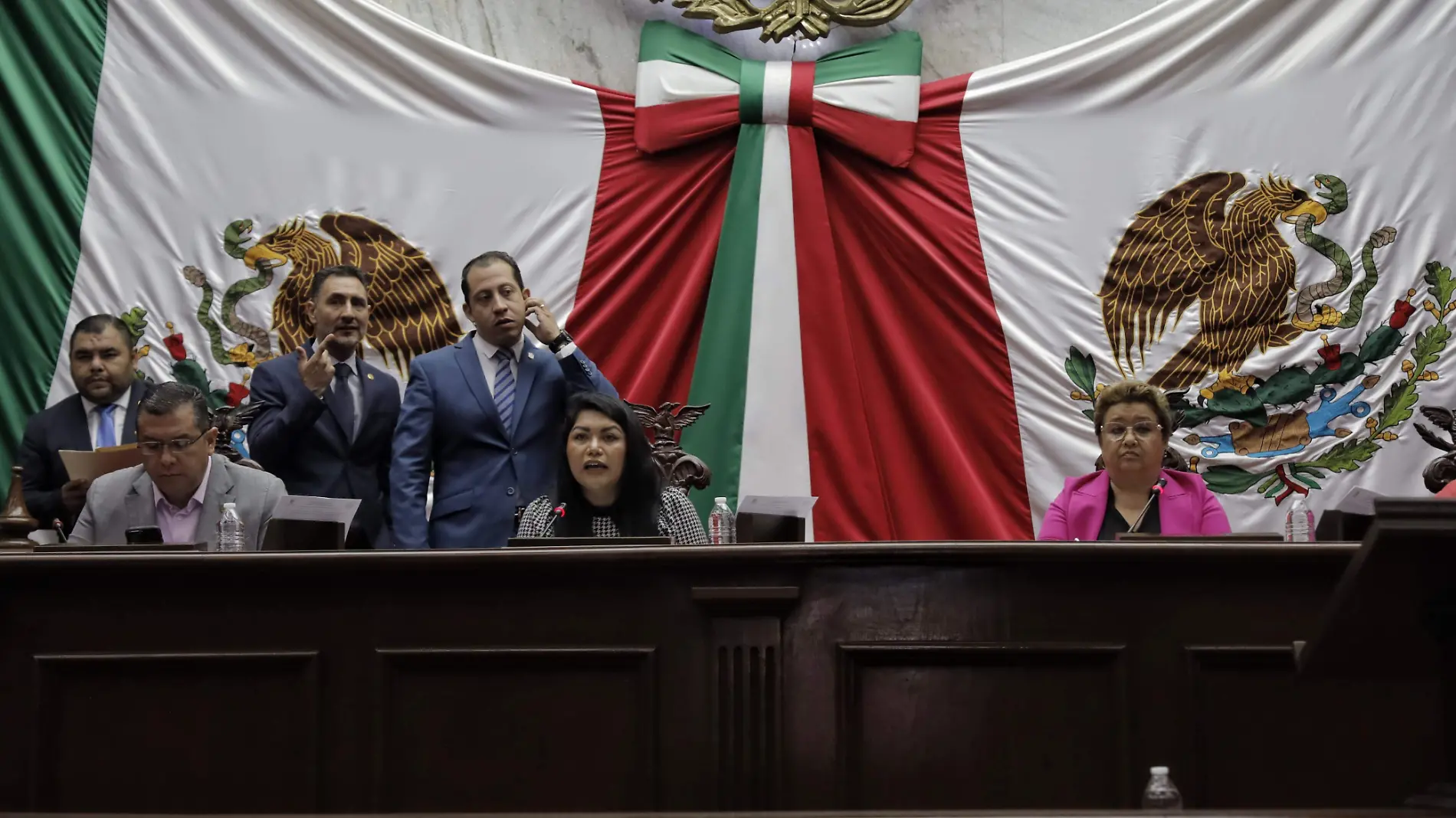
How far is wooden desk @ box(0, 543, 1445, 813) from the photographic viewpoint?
2.13m

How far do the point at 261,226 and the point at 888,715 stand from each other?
104 inches

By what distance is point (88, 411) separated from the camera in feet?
11.9

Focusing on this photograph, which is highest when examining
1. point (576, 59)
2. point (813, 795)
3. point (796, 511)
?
point (576, 59)

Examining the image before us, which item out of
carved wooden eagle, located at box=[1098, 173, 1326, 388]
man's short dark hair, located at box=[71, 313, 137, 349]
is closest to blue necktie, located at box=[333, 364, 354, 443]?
man's short dark hair, located at box=[71, 313, 137, 349]

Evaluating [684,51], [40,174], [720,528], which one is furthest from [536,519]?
[40,174]

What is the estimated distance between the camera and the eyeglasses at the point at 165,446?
290cm

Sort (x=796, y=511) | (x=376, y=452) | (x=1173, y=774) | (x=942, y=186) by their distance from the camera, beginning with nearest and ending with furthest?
(x=1173, y=774) → (x=796, y=511) → (x=376, y=452) → (x=942, y=186)

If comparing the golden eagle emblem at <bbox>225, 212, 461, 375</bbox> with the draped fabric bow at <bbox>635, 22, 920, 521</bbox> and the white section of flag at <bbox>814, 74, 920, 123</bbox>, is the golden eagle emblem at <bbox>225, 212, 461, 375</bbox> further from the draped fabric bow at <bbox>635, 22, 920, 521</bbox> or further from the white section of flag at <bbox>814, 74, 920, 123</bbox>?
the white section of flag at <bbox>814, 74, 920, 123</bbox>

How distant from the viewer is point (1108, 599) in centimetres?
219

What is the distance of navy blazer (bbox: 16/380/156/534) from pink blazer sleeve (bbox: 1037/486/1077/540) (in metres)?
2.09

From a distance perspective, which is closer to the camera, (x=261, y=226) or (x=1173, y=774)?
(x=1173, y=774)

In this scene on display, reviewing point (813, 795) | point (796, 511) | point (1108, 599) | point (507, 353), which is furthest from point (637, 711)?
point (507, 353)

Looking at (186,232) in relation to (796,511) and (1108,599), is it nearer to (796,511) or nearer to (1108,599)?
(796,511)

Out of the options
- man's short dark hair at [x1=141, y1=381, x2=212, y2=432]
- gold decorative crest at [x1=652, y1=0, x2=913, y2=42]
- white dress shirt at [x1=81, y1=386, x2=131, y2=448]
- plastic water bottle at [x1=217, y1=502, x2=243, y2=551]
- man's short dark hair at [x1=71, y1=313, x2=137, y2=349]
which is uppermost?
gold decorative crest at [x1=652, y1=0, x2=913, y2=42]
